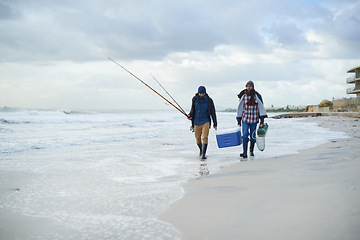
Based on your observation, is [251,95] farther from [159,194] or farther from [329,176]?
[159,194]

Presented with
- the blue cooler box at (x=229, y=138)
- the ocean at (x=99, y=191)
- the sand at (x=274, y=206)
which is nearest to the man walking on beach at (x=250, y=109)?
the blue cooler box at (x=229, y=138)

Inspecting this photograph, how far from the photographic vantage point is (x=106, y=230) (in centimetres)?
253

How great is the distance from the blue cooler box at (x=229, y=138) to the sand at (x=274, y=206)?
2.50 metres

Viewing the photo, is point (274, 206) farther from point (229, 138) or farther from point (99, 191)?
point (229, 138)

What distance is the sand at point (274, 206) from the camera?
7.21 ft

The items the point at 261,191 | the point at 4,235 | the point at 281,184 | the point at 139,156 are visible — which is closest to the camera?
the point at 4,235

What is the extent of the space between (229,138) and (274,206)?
167 inches

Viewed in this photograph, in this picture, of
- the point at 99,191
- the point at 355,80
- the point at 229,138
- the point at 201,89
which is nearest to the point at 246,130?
the point at 229,138

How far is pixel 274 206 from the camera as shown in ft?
9.04

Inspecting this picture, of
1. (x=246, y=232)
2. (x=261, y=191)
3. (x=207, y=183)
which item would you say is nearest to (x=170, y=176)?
(x=207, y=183)

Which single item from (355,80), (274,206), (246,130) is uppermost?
(355,80)

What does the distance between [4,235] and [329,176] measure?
363 cm

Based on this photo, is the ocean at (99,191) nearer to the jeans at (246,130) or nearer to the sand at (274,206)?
the sand at (274,206)

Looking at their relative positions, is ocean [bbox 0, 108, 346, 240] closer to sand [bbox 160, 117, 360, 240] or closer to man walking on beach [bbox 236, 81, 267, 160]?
sand [bbox 160, 117, 360, 240]
